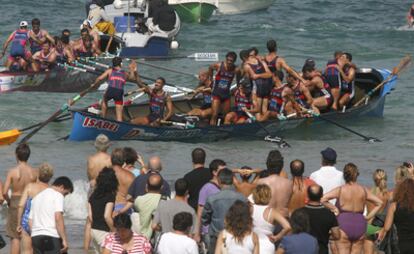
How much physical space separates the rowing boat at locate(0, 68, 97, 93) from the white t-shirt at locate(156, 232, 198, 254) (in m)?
15.4

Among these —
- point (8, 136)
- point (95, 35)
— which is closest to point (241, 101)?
point (8, 136)

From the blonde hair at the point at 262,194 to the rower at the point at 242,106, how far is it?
934 cm

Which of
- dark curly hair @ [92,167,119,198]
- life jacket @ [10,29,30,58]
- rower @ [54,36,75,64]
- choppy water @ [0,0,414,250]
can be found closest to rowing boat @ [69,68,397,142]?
choppy water @ [0,0,414,250]

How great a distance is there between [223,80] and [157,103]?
1.18 metres

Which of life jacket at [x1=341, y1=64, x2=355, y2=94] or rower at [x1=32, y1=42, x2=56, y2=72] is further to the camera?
rower at [x1=32, y1=42, x2=56, y2=72]

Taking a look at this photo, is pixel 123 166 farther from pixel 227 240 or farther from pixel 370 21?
pixel 370 21

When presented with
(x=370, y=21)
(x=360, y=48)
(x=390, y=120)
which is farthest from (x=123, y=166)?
(x=370, y=21)

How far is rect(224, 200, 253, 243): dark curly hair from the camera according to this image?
9.16 m

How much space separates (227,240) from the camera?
9242 mm

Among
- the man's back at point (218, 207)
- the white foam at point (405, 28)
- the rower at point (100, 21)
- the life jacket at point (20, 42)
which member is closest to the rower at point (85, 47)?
the life jacket at point (20, 42)

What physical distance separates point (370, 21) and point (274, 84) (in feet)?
66.4

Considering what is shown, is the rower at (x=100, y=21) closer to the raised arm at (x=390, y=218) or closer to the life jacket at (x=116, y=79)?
the life jacket at (x=116, y=79)

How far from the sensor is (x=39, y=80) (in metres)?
24.4

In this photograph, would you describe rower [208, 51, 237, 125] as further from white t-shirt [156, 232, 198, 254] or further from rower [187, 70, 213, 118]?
white t-shirt [156, 232, 198, 254]
